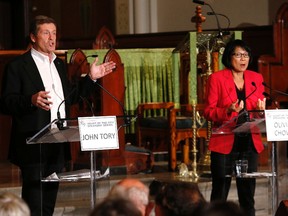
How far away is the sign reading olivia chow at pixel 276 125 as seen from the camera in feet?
19.0

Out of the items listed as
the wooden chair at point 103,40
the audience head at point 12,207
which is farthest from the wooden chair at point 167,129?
the audience head at point 12,207

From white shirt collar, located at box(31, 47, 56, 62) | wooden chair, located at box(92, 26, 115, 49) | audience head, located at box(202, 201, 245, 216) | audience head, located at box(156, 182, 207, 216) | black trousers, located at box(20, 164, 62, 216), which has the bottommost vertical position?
black trousers, located at box(20, 164, 62, 216)

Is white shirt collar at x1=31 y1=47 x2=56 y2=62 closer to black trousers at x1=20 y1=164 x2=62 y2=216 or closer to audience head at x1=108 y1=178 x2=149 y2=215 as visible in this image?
black trousers at x1=20 y1=164 x2=62 y2=216

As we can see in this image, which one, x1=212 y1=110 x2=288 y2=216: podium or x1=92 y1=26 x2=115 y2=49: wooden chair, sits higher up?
x1=92 y1=26 x2=115 y2=49: wooden chair

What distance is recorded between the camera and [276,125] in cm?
582

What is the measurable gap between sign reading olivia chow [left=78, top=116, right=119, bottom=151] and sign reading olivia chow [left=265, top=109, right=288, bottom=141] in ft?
3.20

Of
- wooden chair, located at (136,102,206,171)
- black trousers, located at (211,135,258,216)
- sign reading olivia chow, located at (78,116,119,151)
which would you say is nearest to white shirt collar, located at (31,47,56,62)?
sign reading olivia chow, located at (78,116,119,151)

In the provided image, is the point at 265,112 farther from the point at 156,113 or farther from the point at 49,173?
the point at 156,113

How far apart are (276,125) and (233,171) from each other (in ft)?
1.70

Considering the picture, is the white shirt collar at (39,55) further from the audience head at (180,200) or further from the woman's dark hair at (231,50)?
the audience head at (180,200)

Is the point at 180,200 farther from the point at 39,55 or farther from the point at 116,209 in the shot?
the point at 39,55

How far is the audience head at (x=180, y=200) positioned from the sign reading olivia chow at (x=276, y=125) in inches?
70.8

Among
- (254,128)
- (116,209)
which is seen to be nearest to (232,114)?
(254,128)

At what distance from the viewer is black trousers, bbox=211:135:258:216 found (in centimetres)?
620
